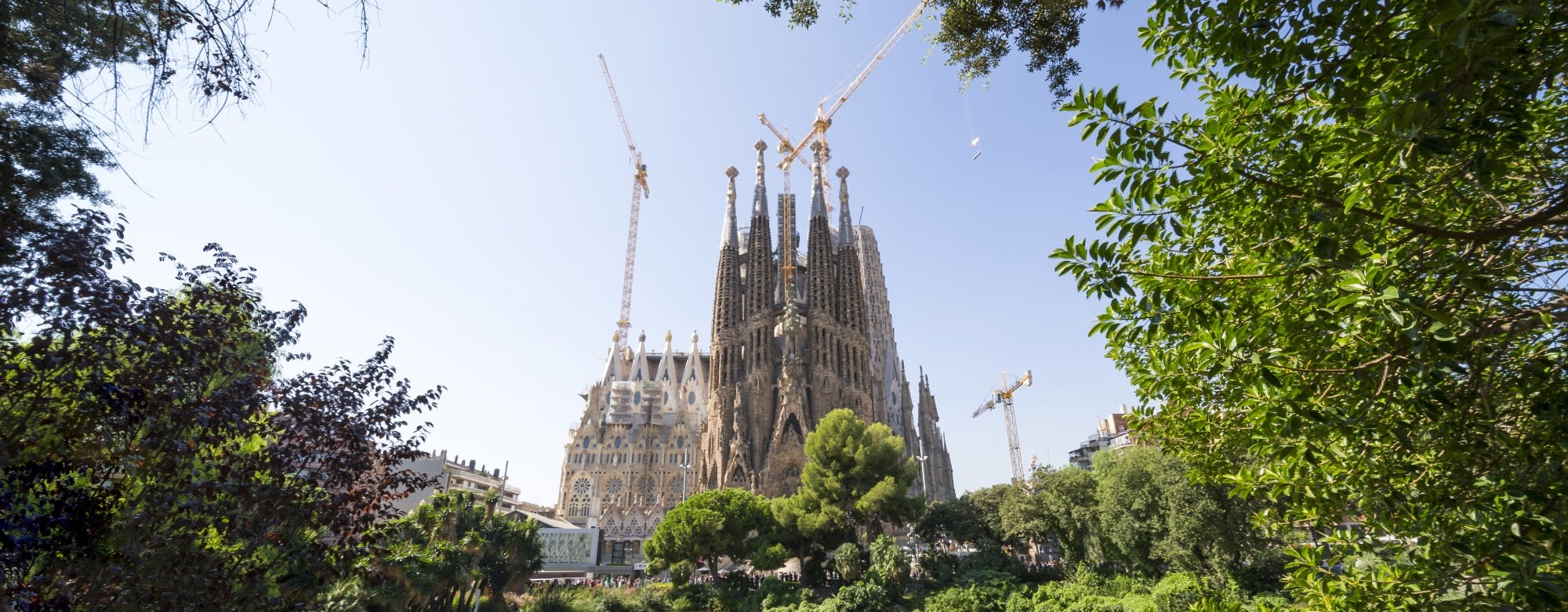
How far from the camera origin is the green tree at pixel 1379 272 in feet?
10.7

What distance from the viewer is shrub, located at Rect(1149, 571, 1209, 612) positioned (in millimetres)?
16719

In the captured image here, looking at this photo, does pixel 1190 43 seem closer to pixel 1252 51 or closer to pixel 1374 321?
pixel 1252 51

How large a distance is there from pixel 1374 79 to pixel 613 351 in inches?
3071

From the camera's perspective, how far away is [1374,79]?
12.1ft

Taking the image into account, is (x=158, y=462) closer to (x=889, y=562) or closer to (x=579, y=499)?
(x=889, y=562)

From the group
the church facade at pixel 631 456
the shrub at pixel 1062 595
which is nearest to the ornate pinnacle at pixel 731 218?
the church facade at pixel 631 456

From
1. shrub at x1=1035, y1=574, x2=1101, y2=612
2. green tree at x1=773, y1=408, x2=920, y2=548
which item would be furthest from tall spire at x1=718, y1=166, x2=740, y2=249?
shrub at x1=1035, y1=574, x2=1101, y2=612

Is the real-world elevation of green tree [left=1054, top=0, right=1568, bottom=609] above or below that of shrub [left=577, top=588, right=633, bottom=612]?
above

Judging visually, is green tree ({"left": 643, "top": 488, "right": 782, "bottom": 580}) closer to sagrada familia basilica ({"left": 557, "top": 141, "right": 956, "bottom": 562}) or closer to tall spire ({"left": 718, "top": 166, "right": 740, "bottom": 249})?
sagrada familia basilica ({"left": 557, "top": 141, "right": 956, "bottom": 562})

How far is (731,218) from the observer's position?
63656 millimetres

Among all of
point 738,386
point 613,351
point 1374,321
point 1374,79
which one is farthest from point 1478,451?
point 613,351

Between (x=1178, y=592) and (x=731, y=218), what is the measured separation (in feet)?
169

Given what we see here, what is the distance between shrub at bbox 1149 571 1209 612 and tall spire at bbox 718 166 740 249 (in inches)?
1869

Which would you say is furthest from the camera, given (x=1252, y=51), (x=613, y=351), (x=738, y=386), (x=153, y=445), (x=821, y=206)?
(x=613, y=351)
